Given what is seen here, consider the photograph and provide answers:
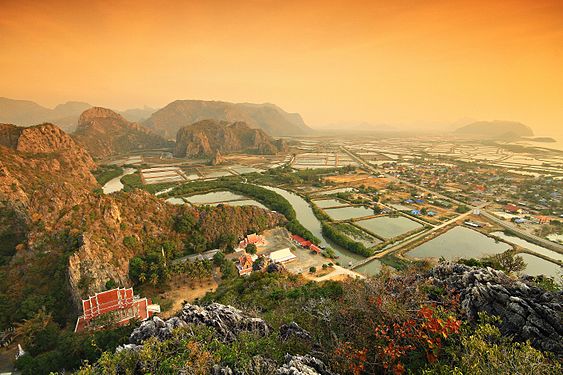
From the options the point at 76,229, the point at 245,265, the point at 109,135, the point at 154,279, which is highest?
the point at 109,135

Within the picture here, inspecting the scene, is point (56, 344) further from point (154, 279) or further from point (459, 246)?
point (459, 246)

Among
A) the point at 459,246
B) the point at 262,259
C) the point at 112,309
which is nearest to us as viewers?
the point at 112,309

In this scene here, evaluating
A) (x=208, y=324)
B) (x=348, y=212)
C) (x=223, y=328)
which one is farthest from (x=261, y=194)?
(x=223, y=328)

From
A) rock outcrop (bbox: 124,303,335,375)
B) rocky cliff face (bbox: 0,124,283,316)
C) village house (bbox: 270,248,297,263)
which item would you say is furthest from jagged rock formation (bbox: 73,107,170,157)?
rock outcrop (bbox: 124,303,335,375)

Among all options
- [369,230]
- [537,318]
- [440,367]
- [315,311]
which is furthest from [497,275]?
[369,230]

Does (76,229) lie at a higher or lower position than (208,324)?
lower

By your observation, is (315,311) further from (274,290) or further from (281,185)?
(281,185)
